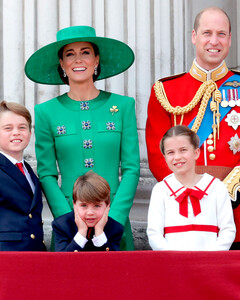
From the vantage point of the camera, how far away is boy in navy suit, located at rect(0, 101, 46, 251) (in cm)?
335

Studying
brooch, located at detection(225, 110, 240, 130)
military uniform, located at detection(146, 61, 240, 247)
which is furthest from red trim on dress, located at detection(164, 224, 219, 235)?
brooch, located at detection(225, 110, 240, 130)

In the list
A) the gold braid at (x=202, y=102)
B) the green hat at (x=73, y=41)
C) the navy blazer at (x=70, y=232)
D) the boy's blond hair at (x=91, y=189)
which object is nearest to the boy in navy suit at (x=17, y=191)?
the navy blazer at (x=70, y=232)

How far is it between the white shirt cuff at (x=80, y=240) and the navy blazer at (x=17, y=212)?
0.80ft

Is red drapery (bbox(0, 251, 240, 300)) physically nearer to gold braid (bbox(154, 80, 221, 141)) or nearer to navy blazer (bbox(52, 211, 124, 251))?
navy blazer (bbox(52, 211, 124, 251))

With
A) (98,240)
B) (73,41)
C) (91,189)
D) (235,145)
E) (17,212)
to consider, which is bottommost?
(98,240)

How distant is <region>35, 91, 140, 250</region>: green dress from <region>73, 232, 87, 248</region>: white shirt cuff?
0.35 m

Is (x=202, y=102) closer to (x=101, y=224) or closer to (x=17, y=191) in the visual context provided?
(x=101, y=224)

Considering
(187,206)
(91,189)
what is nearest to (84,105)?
(91,189)

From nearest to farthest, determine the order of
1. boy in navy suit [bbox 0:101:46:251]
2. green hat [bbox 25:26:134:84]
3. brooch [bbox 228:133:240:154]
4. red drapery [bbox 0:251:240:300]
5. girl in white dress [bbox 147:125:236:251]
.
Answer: red drapery [bbox 0:251:240:300] → girl in white dress [bbox 147:125:236:251] → boy in navy suit [bbox 0:101:46:251] → brooch [bbox 228:133:240:154] → green hat [bbox 25:26:134:84]

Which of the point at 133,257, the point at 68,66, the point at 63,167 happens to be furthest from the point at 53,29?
the point at 133,257

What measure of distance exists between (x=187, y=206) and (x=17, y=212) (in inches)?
30.6

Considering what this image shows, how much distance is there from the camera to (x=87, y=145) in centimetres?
367

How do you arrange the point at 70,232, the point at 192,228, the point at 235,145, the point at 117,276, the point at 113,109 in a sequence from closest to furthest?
the point at 117,276 < the point at 192,228 < the point at 70,232 < the point at 235,145 < the point at 113,109

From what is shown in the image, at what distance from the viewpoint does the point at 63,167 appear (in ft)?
12.2
